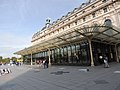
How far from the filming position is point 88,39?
19.1 metres

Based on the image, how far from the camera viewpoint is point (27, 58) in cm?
4544

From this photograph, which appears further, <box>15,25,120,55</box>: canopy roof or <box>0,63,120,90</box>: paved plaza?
<box>15,25,120,55</box>: canopy roof

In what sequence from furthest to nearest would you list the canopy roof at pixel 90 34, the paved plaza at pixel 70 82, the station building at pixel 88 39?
the station building at pixel 88 39, the canopy roof at pixel 90 34, the paved plaza at pixel 70 82

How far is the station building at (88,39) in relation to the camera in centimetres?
1791

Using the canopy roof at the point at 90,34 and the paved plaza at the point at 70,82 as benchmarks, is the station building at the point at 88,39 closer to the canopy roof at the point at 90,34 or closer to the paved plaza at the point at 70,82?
the canopy roof at the point at 90,34

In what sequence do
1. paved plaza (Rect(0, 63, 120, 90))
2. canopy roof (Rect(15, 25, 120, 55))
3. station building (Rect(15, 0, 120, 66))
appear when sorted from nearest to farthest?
1. paved plaza (Rect(0, 63, 120, 90))
2. canopy roof (Rect(15, 25, 120, 55))
3. station building (Rect(15, 0, 120, 66))

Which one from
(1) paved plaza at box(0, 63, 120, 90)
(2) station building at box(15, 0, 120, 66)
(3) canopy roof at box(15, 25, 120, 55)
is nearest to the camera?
(1) paved plaza at box(0, 63, 120, 90)

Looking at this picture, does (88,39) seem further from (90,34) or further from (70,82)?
(70,82)

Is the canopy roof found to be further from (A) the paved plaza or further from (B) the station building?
(A) the paved plaza

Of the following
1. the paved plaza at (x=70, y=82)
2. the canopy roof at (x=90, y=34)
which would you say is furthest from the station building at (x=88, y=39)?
the paved plaza at (x=70, y=82)

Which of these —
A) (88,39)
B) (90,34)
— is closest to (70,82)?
(90,34)

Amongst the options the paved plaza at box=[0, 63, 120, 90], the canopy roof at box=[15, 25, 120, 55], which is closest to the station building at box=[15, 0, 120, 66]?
the canopy roof at box=[15, 25, 120, 55]

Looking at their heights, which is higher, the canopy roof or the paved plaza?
the canopy roof

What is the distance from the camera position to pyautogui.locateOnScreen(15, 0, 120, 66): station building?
705 inches
